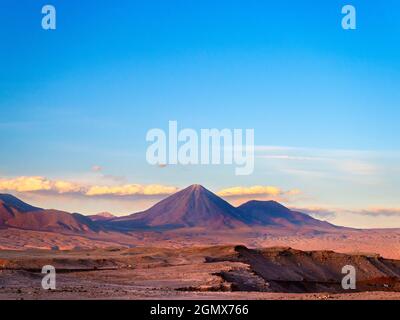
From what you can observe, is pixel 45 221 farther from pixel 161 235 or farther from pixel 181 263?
pixel 181 263

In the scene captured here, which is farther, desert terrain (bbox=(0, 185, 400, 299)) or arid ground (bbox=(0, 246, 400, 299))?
desert terrain (bbox=(0, 185, 400, 299))

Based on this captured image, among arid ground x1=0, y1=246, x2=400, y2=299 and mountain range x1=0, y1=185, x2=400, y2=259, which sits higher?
arid ground x1=0, y1=246, x2=400, y2=299

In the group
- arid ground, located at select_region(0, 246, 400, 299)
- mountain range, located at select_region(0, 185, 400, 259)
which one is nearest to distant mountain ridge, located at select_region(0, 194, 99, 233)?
mountain range, located at select_region(0, 185, 400, 259)

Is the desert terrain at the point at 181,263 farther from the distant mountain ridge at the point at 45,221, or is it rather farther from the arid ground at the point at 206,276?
the distant mountain ridge at the point at 45,221

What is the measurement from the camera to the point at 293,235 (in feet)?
592

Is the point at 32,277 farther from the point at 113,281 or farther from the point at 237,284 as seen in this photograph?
the point at 237,284

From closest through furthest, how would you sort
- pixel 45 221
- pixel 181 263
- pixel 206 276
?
pixel 206 276 → pixel 181 263 → pixel 45 221

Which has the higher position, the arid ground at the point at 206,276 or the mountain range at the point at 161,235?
the arid ground at the point at 206,276

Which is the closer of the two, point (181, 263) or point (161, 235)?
point (181, 263)

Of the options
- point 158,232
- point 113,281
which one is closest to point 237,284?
point 113,281

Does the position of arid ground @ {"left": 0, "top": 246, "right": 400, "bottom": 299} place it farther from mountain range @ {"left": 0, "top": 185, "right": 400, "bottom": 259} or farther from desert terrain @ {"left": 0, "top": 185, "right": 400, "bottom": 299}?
mountain range @ {"left": 0, "top": 185, "right": 400, "bottom": 259}

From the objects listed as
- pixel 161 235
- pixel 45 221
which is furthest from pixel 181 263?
pixel 45 221

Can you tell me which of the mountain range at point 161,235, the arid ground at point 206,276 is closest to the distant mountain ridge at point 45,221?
the mountain range at point 161,235

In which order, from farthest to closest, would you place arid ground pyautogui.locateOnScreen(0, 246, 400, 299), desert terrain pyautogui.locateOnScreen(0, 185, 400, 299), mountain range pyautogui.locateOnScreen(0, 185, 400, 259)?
mountain range pyautogui.locateOnScreen(0, 185, 400, 259), desert terrain pyautogui.locateOnScreen(0, 185, 400, 299), arid ground pyautogui.locateOnScreen(0, 246, 400, 299)
